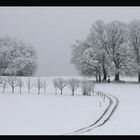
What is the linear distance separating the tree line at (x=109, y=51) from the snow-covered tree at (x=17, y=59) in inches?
710

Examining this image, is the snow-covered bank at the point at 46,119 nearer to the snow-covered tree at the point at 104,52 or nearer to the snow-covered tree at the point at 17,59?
the snow-covered tree at the point at 104,52

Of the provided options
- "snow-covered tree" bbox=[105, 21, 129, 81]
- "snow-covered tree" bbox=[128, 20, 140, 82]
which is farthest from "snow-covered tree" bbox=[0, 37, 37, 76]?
"snow-covered tree" bbox=[128, 20, 140, 82]

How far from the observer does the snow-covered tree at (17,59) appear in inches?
3427

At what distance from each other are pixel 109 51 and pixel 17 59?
27269 millimetres

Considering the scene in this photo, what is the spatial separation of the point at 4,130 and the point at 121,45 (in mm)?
55668

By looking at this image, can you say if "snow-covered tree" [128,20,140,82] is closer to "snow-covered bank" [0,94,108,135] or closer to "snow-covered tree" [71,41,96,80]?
"snow-covered tree" [71,41,96,80]

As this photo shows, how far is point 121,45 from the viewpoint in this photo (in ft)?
235

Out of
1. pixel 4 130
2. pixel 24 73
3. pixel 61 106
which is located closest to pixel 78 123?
pixel 4 130

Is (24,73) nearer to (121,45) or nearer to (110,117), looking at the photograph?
(121,45)

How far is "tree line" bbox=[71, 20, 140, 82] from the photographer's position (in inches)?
2771

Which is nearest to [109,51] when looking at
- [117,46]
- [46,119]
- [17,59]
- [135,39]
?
[117,46]

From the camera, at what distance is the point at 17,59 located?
87.8 metres

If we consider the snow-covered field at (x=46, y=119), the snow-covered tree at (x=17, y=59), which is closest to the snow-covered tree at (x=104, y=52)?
the snow-covered tree at (x=17, y=59)

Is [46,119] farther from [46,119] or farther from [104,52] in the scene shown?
[104,52]
